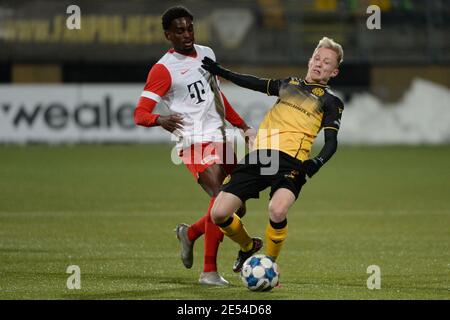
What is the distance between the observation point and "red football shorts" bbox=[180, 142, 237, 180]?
841cm

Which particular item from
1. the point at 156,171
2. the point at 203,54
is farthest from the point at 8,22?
the point at 203,54

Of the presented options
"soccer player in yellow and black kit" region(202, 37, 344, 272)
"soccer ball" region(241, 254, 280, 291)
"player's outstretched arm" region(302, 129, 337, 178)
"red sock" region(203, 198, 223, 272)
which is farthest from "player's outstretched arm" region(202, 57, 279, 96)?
"soccer ball" region(241, 254, 280, 291)

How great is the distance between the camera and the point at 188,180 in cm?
1853

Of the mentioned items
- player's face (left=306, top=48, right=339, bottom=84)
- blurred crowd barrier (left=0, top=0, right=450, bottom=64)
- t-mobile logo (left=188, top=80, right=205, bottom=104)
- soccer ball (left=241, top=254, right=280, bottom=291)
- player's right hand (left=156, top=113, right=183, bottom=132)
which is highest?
blurred crowd barrier (left=0, top=0, right=450, bottom=64)

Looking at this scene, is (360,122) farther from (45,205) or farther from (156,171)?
(45,205)

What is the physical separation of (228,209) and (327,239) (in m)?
3.66

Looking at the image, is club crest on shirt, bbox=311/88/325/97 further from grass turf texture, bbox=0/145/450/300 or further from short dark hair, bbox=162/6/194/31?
Answer: grass turf texture, bbox=0/145/450/300

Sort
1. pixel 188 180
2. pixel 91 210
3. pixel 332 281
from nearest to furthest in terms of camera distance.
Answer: pixel 332 281 < pixel 91 210 < pixel 188 180

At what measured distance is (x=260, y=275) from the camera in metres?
7.46

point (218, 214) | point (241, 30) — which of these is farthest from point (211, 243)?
point (241, 30)

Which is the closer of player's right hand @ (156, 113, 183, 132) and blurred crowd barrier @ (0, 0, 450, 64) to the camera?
player's right hand @ (156, 113, 183, 132)

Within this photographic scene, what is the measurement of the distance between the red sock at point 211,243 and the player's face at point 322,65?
4.07ft

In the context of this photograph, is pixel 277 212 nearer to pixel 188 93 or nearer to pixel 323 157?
pixel 323 157

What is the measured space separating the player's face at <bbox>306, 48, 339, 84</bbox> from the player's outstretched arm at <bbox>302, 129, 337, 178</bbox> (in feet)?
1.49
